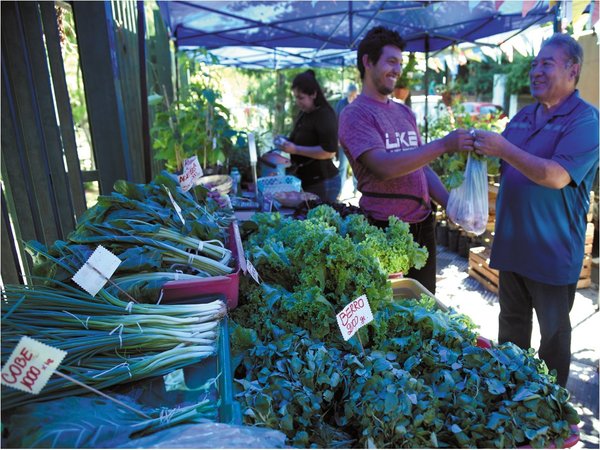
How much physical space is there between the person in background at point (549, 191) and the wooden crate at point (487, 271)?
2.04m

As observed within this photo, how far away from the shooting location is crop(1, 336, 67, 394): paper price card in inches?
35.2

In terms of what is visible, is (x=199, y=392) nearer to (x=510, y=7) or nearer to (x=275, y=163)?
(x=275, y=163)

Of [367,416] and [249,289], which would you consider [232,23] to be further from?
[367,416]

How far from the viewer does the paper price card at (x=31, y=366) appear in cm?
89

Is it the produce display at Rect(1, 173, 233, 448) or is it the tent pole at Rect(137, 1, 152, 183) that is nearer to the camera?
the produce display at Rect(1, 173, 233, 448)

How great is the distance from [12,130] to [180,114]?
77.2 inches

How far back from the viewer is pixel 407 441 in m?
1.07

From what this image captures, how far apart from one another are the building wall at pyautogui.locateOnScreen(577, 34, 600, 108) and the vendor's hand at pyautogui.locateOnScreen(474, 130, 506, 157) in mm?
4508

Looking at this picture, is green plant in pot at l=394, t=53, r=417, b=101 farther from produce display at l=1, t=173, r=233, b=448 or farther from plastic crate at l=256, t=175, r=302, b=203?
produce display at l=1, t=173, r=233, b=448

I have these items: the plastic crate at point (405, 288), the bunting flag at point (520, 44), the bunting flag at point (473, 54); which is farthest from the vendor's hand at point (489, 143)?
the bunting flag at point (473, 54)

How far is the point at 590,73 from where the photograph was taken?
5789 millimetres

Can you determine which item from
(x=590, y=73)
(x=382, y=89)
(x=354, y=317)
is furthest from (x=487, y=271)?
(x=354, y=317)

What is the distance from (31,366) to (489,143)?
2.32 m

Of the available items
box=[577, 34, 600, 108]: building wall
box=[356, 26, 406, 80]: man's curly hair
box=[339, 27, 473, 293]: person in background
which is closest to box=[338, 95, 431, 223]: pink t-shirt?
box=[339, 27, 473, 293]: person in background
